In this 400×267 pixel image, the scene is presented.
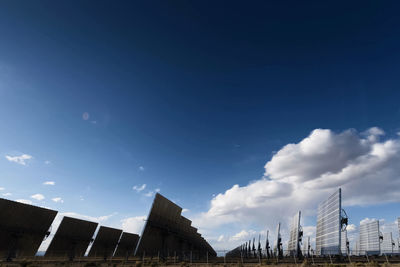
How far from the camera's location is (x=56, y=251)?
112 ft

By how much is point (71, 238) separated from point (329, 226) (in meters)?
39.7

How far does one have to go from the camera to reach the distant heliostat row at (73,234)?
2944 centimetres

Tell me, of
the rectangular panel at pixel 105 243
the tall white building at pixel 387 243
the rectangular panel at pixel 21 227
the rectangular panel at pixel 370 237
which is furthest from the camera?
the tall white building at pixel 387 243

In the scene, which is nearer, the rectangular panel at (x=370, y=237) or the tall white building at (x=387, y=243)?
the rectangular panel at (x=370, y=237)

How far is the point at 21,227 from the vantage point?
99.6ft

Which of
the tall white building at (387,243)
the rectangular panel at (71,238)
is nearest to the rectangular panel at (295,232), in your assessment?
the tall white building at (387,243)

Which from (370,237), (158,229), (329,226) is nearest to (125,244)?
(158,229)

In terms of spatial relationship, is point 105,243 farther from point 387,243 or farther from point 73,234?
point 387,243

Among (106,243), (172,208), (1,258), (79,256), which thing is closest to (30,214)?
(1,258)

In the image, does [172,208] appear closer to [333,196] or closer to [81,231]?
[81,231]

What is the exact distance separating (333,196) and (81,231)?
3976 centimetres

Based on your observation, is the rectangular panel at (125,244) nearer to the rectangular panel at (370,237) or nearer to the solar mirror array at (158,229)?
the solar mirror array at (158,229)

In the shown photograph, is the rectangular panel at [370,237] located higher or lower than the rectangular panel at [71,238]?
higher

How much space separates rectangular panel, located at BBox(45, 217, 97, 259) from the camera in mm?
34378
